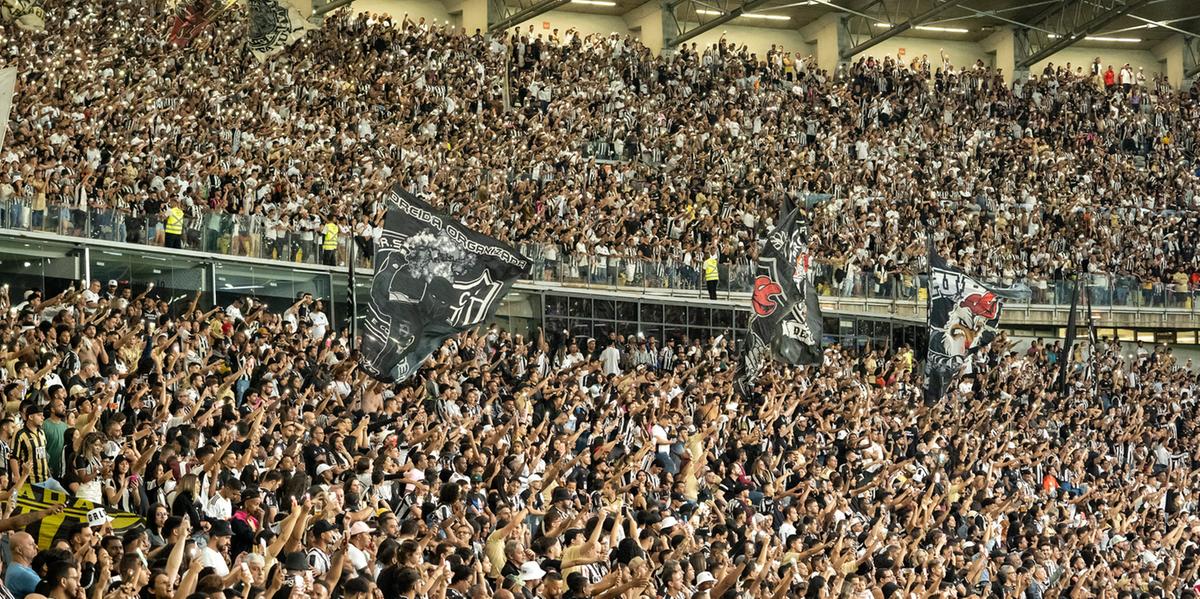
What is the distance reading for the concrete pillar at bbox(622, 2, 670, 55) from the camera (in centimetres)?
4672

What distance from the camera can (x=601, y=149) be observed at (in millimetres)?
37656

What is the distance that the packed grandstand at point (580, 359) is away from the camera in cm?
1285

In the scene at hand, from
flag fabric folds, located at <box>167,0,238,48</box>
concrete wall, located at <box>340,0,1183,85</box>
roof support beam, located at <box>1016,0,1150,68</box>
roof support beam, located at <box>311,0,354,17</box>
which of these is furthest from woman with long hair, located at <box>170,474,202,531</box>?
roof support beam, located at <box>1016,0,1150,68</box>

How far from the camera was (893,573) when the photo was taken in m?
17.2

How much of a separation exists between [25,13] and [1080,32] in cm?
2985

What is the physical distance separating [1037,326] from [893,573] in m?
23.1

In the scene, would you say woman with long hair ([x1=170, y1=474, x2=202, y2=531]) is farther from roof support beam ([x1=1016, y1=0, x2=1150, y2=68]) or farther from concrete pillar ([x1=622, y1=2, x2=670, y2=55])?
roof support beam ([x1=1016, y1=0, x2=1150, y2=68])

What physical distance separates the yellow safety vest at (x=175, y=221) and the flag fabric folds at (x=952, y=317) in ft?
39.3

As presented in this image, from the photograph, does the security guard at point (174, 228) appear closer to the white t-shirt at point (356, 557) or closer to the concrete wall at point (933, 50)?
the white t-shirt at point (356, 557)

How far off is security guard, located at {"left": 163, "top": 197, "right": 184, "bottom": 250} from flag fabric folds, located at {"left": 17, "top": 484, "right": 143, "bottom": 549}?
41.3ft

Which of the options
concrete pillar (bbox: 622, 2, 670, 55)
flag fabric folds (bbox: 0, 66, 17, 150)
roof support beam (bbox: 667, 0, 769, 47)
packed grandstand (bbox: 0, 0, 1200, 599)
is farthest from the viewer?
concrete pillar (bbox: 622, 2, 670, 55)

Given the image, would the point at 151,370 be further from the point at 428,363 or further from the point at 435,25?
the point at 435,25

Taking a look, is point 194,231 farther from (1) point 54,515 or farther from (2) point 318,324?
(1) point 54,515

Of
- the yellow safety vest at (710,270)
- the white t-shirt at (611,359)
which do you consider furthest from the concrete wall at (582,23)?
the white t-shirt at (611,359)
